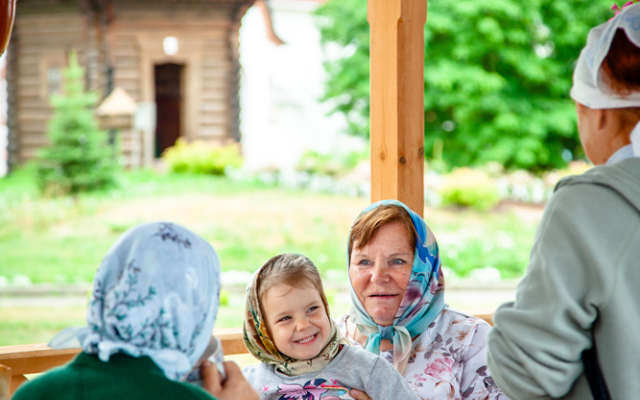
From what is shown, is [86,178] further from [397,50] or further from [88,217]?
[397,50]

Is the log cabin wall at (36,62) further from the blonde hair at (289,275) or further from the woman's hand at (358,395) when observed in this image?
the woman's hand at (358,395)

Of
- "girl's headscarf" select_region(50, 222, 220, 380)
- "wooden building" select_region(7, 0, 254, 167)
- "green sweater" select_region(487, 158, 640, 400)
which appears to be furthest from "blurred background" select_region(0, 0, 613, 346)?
"green sweater" select_region(487, 158, 640, 400)

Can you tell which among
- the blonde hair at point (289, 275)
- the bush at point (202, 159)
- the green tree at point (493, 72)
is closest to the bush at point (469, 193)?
the green tree at point (493, 72)

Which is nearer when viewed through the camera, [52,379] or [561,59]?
[52,379]

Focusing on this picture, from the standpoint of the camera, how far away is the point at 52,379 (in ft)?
3.22

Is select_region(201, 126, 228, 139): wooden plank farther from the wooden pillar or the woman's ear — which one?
the woman's ear

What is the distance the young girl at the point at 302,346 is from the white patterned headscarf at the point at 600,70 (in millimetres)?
770

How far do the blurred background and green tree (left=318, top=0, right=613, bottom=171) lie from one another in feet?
0.15

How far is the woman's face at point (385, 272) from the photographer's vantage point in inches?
69.9

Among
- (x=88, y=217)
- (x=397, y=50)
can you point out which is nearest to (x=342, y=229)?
(x=88, y=217)

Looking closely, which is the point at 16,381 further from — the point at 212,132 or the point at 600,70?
the point at 212,132

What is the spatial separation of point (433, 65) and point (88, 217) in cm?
774

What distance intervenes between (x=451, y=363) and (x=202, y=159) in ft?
33.3

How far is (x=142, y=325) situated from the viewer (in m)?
1.01
